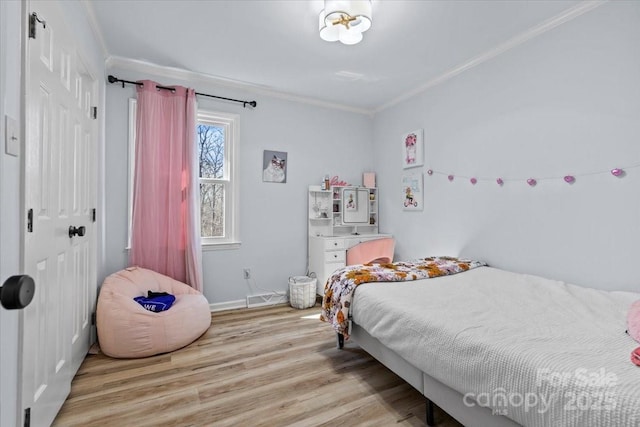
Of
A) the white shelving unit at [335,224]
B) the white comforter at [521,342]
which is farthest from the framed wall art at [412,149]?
the white comforter at [521,342]

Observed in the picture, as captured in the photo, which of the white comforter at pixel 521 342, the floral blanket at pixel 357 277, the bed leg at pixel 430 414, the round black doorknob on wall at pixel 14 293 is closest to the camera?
the round black doorknob on wall at pixel 14 293

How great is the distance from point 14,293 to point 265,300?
320 centimetres

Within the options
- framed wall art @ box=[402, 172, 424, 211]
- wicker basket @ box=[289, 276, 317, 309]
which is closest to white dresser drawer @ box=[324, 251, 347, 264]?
wicker basket @ box=[289, 276, 317, 309]

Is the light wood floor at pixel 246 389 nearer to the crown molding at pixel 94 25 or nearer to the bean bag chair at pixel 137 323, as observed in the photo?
the bean bag chair at pixel 137 323

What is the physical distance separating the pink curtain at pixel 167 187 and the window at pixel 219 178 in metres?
0.33

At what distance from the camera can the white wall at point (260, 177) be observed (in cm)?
295

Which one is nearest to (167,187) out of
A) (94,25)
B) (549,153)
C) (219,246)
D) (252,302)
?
(219,246)

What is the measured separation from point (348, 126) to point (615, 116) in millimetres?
2777

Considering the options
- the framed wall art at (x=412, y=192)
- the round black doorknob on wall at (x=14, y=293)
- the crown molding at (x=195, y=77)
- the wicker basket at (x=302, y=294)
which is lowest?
the wicker basket at (x=302, y=294)

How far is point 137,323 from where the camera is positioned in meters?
2.25

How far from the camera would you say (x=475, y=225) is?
2.94m

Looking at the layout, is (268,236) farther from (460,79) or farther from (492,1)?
(492,1)

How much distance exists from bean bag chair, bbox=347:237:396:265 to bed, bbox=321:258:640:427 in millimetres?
1346

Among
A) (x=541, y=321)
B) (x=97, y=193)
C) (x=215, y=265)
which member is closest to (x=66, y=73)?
(x=97, y=193)
